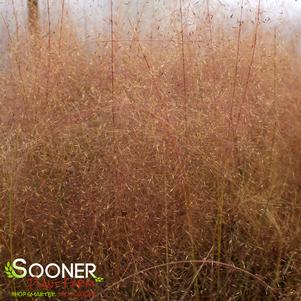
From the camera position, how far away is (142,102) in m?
1.46

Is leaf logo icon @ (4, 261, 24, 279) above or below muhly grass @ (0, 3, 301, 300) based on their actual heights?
below

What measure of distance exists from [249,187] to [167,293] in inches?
17.5

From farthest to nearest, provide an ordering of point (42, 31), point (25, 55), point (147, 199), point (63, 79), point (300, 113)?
1. point (42, 31)
2. point (25, 55)
3. point (63, 79)
4. point (300, 113)
5. point (147, 199)

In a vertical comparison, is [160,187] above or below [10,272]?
above

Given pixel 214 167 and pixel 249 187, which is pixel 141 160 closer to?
pixel 214 167

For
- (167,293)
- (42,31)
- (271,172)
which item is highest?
(42,31)

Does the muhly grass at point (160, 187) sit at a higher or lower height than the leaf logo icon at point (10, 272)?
higher

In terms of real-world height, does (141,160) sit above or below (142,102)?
below

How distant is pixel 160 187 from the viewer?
51.2 inches

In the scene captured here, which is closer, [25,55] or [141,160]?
[141,160]

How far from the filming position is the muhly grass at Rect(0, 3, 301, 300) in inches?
47.9

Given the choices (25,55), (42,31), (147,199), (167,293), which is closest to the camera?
(167,293)

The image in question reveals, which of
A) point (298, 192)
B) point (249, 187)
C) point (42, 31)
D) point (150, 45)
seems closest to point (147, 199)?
point (249, 187)

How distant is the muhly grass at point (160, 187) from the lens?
4.00ft
